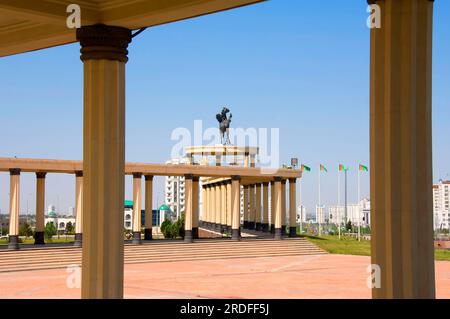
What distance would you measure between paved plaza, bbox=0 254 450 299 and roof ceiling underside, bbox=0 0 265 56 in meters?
13.0

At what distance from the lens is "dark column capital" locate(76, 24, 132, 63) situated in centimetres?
964

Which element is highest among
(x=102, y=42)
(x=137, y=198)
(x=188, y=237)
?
(x=102, y=42)

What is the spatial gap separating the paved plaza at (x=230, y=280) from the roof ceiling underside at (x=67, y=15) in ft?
42.7

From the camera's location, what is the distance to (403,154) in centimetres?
702

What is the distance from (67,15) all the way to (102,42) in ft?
2.12

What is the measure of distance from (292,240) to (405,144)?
36.8 meters

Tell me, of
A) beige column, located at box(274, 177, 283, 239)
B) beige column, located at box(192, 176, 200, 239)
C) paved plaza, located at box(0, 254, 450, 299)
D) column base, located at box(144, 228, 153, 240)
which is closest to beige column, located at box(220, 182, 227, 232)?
beige column, located at box(274, 177, 283, 239)

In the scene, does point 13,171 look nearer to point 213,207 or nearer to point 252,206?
point 213,207

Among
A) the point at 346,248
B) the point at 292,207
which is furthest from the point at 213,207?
the point at 346,248

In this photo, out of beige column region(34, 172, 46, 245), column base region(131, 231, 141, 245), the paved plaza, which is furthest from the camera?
column base region(131, 231, 141, 245)

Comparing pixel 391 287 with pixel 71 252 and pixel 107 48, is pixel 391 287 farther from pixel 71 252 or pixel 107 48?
pixel 71 252

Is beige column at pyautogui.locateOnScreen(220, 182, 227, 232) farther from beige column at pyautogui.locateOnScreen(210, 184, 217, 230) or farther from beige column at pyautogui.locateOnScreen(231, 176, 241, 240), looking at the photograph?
beige column at pyautogui.locateOnScreen(231, 176, 241, 240)
